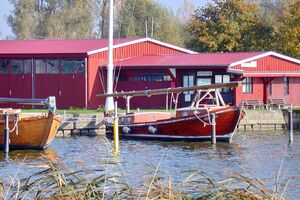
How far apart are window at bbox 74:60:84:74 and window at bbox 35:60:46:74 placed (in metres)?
2.16

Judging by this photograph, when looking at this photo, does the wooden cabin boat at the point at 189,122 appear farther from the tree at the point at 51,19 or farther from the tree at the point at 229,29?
the tree at the point at 51,19

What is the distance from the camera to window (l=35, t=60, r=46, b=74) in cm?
5297

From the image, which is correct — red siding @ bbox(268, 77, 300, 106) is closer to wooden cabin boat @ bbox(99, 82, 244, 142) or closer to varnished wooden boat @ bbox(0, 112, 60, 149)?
wooden cabin boat @ bbox(99, 82, 244, 142)

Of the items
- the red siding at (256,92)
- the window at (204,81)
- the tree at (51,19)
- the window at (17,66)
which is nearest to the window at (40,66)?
the window at (17,66)

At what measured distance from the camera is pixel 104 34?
101 metres

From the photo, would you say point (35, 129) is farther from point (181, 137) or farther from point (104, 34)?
point (104, 34)

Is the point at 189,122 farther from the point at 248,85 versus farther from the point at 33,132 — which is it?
the point at 248,85

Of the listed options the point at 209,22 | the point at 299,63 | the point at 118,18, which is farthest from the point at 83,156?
the point at 118,18

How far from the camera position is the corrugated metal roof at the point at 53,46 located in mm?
52562

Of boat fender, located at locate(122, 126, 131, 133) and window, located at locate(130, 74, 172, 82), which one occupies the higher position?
window, located at locate(130, 74, 172, 82)

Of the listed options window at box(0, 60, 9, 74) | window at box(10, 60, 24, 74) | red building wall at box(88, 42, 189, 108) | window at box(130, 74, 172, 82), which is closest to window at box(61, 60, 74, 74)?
red building wall at box(88, 42, 189, 108)

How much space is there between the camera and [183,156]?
33219 millimetres

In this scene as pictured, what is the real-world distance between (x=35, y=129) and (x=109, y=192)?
20.1 meters

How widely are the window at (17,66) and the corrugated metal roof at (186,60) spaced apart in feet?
18.8
